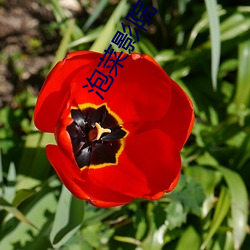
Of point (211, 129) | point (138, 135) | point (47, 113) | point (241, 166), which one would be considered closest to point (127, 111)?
point (138, 135)

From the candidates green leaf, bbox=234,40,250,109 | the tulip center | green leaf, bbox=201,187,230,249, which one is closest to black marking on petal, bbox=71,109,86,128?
the tulip center

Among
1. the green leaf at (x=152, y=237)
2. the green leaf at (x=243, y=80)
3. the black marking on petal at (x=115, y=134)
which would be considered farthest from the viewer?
the green leaf at (x=243, y=80)

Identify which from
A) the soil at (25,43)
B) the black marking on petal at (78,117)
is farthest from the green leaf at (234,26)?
the black marking on petal at (78,117)

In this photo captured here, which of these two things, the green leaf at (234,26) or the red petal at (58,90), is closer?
the red petal at (58,90)

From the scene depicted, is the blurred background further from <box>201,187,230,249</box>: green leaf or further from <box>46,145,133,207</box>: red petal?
<box>46,145,133,207</box>: red petal

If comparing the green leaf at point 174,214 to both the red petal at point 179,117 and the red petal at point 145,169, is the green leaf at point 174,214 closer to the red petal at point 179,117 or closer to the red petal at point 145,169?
the red petal at point 145,169

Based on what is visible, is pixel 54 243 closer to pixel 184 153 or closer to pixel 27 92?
pixel 184 153
